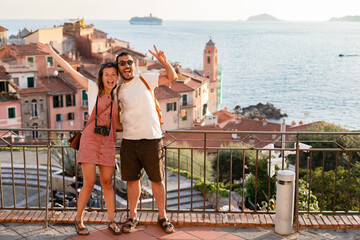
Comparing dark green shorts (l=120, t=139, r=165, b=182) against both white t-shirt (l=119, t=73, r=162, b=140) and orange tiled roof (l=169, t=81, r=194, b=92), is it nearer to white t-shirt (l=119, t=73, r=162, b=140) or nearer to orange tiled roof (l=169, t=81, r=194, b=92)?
white t-shirt (l=119, t=73, r=162, b=140)

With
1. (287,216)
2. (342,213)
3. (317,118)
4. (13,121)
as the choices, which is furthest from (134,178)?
(317,118)

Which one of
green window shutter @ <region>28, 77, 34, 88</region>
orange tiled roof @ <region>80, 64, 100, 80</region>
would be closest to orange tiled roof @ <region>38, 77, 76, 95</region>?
green window shutter @ <region>28, 77, 34, 88</region>

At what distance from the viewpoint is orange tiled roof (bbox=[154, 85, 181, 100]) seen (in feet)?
147

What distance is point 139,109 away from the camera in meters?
4.12

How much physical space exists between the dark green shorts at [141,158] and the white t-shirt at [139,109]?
0.22 feet

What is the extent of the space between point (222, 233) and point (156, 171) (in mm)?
894

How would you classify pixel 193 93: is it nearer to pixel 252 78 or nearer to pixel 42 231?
pixel 42 231

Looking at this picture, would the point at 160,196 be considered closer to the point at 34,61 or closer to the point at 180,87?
the point at 34,61

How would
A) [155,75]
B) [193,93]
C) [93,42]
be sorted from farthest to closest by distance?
[93,42]
[193,93]
[155,75]

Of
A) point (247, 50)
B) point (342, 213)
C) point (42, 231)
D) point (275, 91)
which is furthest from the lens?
point (247, 50)

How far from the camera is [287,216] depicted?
4383mm

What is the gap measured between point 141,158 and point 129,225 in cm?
68

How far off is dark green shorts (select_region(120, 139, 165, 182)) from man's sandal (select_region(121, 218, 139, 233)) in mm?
432

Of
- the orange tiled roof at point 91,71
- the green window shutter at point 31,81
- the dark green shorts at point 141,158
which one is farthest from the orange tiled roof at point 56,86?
the dark green shorts at point 141,158
